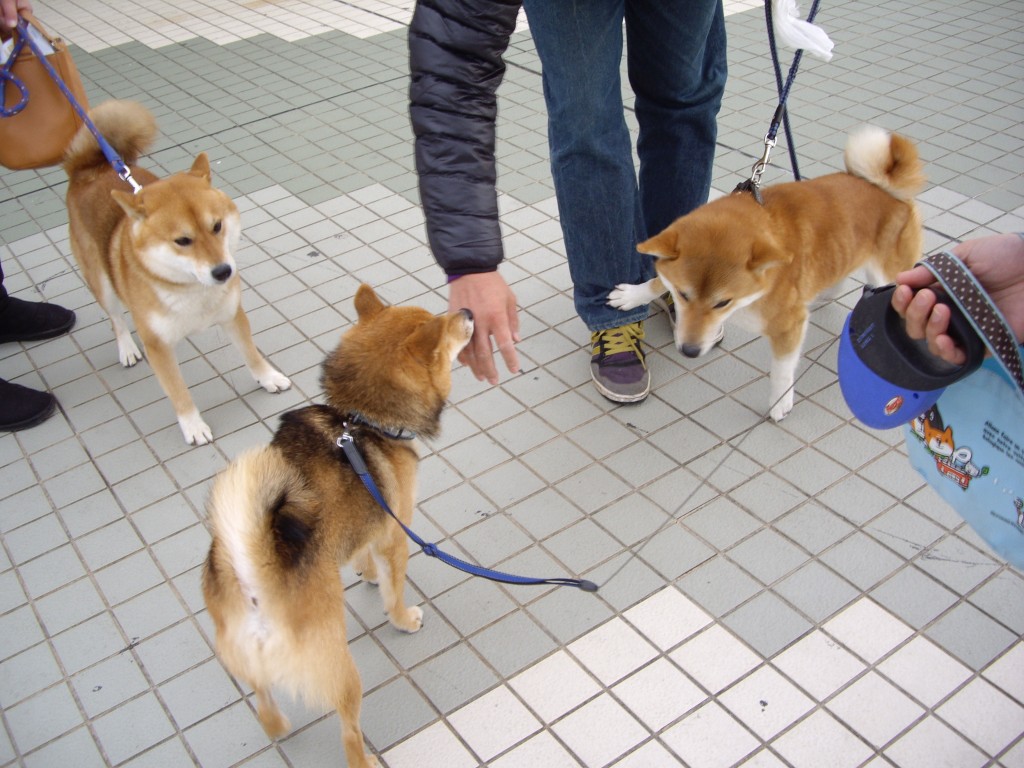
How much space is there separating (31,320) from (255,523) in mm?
2610

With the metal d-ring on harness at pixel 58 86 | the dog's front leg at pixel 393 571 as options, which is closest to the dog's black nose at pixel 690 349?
the dog's front leg at pixel 393 571

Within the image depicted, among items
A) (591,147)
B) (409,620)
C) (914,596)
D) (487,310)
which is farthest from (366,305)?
(914,596)

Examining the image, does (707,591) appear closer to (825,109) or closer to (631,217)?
(631,217)

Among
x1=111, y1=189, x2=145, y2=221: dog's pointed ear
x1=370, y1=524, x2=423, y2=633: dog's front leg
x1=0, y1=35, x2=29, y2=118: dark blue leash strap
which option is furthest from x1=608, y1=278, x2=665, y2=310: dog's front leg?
x1=0, y1=35, x2=29, y2=118: dark blue leash strap

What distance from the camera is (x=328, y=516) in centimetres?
202

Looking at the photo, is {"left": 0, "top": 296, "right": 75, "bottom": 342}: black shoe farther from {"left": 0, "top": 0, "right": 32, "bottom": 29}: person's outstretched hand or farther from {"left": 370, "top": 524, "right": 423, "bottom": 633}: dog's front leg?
{"left": 370, "top": 524, "right": 423, "bottom": 633}: dog's front leg

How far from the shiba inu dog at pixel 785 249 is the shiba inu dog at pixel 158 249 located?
1485 millimetres

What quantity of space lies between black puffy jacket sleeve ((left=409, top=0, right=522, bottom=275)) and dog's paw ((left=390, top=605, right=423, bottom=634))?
101 cm

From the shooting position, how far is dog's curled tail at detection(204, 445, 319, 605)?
1.79 metres

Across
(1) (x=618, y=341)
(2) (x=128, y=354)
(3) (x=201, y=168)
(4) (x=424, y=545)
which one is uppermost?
(3) (x=201, y=168)

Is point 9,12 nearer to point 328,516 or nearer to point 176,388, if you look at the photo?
point 176,388

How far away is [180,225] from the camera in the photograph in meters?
2.90

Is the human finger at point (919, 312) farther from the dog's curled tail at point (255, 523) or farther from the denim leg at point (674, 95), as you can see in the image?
the denim leg at point (674, 95)

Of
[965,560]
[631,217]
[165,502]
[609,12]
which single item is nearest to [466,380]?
[631,217]
